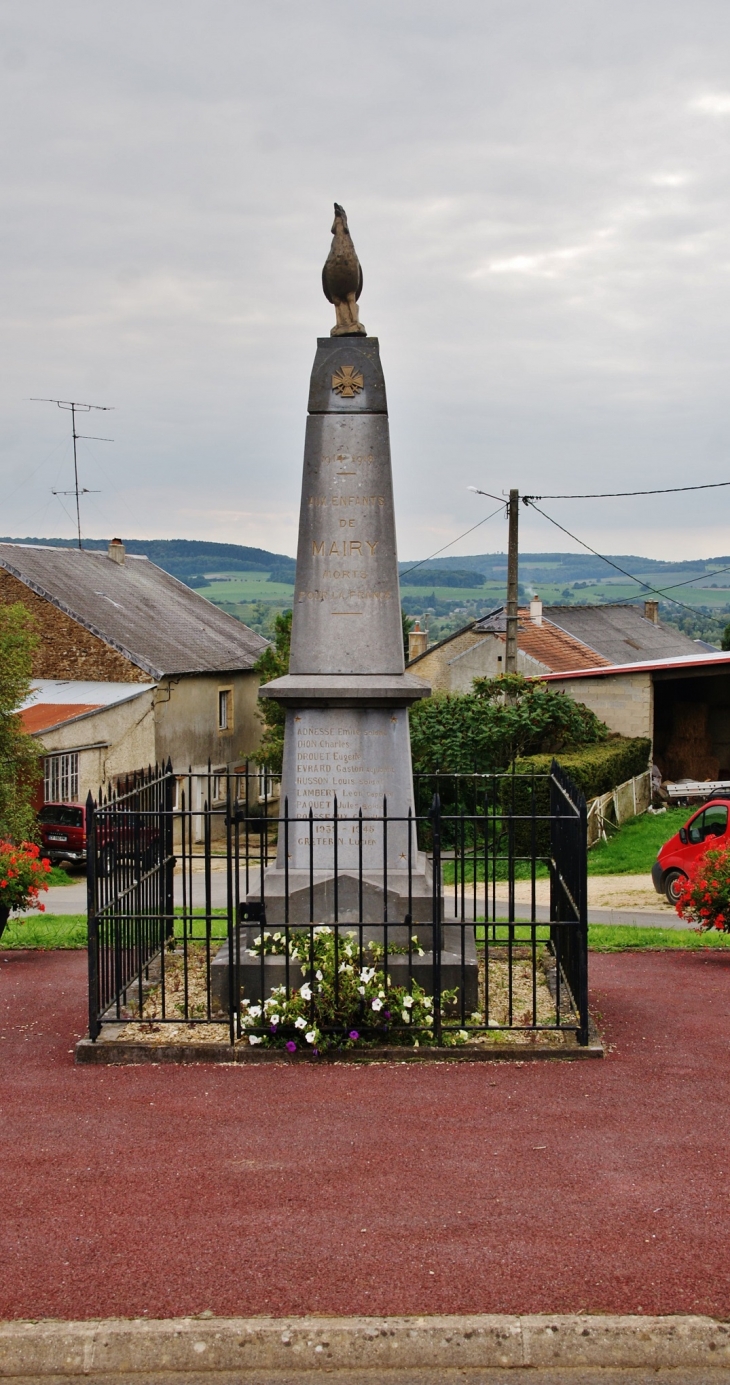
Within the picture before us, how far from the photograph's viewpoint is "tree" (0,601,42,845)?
22.5 meters

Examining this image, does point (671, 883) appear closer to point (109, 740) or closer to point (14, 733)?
point (14, 733)

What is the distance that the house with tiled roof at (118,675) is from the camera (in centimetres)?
2645

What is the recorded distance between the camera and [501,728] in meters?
24.2

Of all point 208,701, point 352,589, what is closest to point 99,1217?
point 352,589

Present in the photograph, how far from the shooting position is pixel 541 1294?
179 inches

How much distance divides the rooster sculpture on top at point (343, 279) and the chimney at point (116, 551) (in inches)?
1140

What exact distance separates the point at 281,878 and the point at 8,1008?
220 cm

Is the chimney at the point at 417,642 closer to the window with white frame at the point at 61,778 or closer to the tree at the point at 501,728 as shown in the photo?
the tree at the point at 501,728

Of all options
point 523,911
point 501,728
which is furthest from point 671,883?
point 501,728

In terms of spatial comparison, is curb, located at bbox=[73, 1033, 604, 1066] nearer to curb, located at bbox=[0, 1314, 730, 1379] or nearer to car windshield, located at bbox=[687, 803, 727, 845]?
curb, located at bbox=[0, 1314, 730, 1379]

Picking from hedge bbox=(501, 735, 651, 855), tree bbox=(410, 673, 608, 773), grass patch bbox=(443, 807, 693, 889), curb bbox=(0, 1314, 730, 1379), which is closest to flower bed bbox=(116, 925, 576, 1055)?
curb bbox=(0, 1314, 730, 1379)

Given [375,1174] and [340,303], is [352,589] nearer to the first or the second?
[340,303]

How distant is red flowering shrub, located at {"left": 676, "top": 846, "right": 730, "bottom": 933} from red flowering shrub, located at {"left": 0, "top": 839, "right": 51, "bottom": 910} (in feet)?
18.0

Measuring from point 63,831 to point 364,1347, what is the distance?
20.4 m
